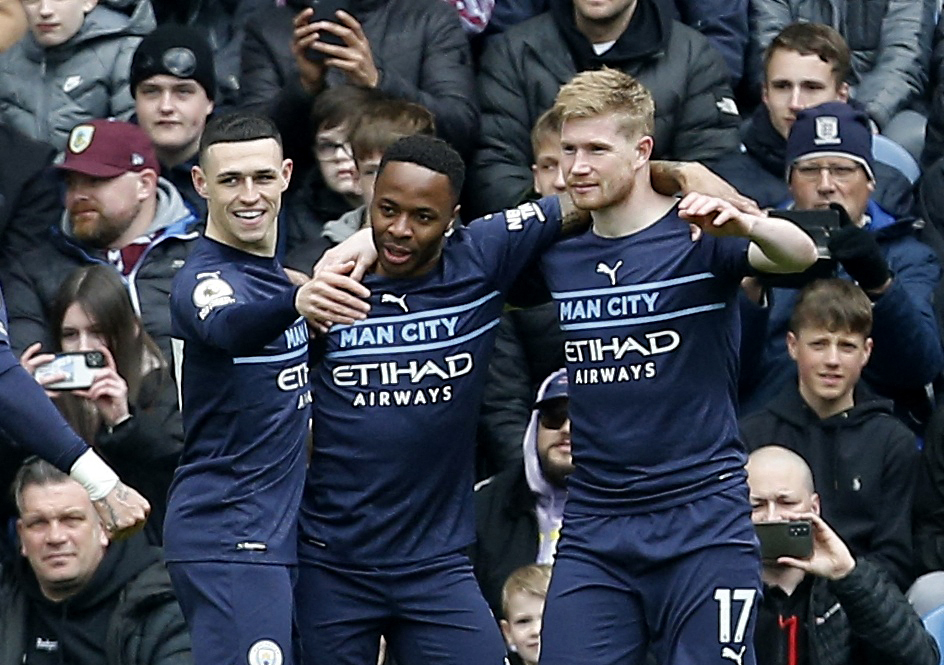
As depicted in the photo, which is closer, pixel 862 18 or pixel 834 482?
pixel 834 482

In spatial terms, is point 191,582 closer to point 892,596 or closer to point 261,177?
point 261,177

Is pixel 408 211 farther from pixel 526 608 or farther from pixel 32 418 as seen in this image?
pixel 526 608

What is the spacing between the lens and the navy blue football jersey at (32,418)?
25.7 ft

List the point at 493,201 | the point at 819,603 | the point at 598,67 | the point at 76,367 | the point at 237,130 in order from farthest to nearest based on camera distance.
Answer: the point at 598,67
the point at 493,201
the point at 76,367
the point at 819,603
the point at 237,130

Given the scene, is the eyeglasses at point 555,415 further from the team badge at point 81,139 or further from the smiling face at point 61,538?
the team badge at point 81,139

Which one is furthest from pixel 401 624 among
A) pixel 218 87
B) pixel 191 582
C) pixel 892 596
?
pixel 218 87

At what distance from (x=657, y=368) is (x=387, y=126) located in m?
2.31

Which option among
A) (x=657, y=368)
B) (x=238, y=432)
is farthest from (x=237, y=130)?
(x=657, y=368)

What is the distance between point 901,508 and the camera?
31.9 ft

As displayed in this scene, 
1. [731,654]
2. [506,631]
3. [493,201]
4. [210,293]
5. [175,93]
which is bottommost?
[731,654]

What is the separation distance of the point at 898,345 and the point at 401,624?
2819 mm

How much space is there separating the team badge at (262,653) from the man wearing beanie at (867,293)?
281 cm

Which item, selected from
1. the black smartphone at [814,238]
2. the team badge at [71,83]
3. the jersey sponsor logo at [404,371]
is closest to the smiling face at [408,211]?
the jersey sponsor logo at [404,371]

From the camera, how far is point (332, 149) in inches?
408
